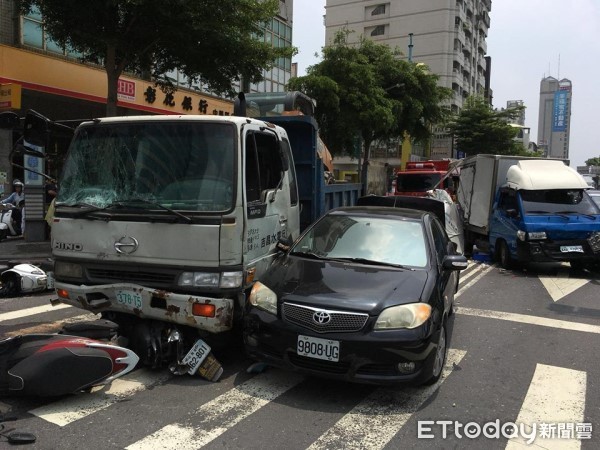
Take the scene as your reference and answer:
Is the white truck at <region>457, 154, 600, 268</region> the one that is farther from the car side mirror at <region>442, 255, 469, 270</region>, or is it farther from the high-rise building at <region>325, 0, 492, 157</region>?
the high-rise building at <region>325, 0, 492, 157</region>

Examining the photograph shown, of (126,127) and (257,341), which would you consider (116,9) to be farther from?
(257,341)

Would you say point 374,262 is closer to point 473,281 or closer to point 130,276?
point 130,276

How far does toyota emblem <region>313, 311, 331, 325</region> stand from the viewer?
3998 millimetres

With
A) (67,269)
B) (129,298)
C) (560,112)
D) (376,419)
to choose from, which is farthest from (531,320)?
(560,112)

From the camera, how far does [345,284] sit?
14.4ft

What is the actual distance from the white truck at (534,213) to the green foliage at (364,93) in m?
10.3

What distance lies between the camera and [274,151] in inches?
211

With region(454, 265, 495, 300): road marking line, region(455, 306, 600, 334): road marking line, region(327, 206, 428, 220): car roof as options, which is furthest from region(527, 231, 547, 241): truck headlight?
region(327, 206, 428, 220): car roof

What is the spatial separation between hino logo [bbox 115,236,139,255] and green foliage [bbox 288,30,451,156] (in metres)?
18.2

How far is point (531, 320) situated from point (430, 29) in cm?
6140

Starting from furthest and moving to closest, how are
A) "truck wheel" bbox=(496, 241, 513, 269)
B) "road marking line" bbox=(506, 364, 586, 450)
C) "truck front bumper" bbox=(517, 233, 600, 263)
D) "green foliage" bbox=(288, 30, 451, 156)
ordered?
1. "green foliage" bbox=(288, 30, 451, 156)
2. "truck wheel" bbox=(496, 241, 513, 269)
3. "truck front bumper" bbox=(517, 233, 600, 263)
4. "road marking line" bbox=(506, 364, 586, 450)

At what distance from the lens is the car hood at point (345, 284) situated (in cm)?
410

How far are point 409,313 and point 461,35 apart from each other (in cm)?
6677

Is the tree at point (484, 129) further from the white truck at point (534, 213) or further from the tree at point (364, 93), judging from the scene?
the white truck at point (534, 213)
